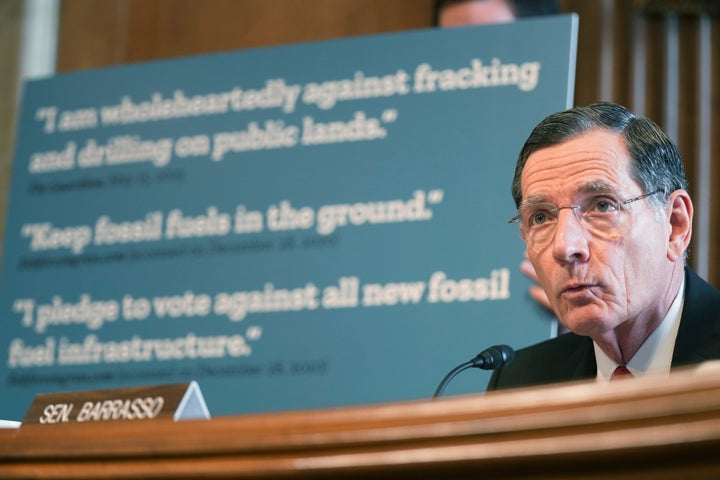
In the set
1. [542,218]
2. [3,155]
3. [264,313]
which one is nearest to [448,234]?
[264,313]

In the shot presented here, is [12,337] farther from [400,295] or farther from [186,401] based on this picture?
[186,401]

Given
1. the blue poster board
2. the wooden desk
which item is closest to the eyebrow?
the blue poster board

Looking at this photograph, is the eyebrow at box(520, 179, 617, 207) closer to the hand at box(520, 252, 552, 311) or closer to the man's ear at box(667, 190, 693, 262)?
the man's ear at box(667, 190, 693, 262)

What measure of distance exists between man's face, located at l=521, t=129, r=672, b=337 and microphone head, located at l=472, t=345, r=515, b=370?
27 centimetres

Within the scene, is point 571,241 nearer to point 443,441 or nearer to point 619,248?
point 619,248

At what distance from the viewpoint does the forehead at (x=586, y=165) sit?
1673mm

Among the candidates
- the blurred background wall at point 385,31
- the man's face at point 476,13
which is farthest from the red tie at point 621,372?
the blurred background wall at point 385,31

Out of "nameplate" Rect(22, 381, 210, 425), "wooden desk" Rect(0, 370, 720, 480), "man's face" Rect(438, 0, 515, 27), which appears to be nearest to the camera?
"wooden desk" Rect(0, 370, 720, 480)

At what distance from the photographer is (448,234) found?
99.3 inches

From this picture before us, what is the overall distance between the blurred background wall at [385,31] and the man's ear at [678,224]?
180 centimetres

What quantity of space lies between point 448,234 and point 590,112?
2.67 ft

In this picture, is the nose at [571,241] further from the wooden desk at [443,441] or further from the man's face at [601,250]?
the wooden desk at [443,441]

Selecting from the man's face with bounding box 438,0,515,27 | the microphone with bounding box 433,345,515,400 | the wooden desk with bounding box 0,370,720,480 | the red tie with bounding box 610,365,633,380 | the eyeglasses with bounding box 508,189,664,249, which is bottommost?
the wooden desk with bounding box 0,370,720,480

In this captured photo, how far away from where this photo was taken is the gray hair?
1.69m
